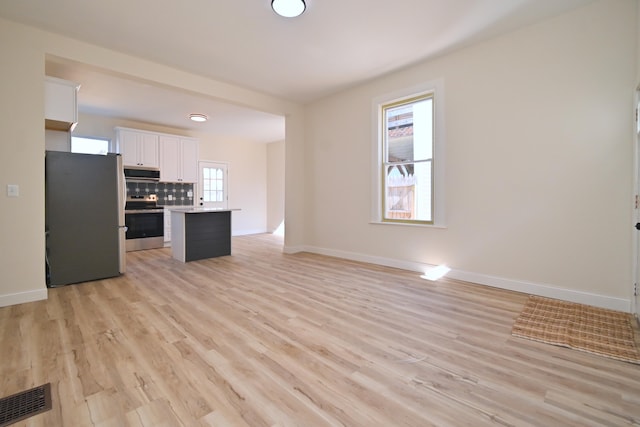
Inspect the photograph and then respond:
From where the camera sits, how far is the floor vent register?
4.73 feet

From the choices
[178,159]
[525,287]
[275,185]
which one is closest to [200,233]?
A: [178,159]

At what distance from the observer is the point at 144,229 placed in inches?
260

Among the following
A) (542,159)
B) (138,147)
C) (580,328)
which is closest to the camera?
(580,328)

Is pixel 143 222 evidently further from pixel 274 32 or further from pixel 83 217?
pixel 274 32

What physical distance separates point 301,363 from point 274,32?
3.35 metres

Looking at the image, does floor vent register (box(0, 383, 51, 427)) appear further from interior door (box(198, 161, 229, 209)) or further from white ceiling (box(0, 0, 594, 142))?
interior door (box(198, 161, 229, 209))

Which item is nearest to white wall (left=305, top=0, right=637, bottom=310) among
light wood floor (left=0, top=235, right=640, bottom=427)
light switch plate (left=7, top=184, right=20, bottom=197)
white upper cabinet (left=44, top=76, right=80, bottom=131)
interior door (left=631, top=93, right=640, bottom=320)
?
interior door (left=631, top=93, right=640, bottom=320)

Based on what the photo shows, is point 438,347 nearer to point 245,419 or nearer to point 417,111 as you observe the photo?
point 245,419

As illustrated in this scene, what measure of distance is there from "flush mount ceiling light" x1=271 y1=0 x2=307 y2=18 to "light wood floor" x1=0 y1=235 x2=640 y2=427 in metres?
2.92

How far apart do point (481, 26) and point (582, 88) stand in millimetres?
1221

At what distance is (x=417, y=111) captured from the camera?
14.3ft

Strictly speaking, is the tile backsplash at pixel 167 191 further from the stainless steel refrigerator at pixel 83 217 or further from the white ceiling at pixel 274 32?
the stainless steel refrigerator at pixel 83 217

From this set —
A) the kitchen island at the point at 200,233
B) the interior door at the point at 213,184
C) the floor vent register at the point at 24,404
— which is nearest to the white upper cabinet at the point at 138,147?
the interior door at the point at 213,184

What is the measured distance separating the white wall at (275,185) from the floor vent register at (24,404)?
7805mm
